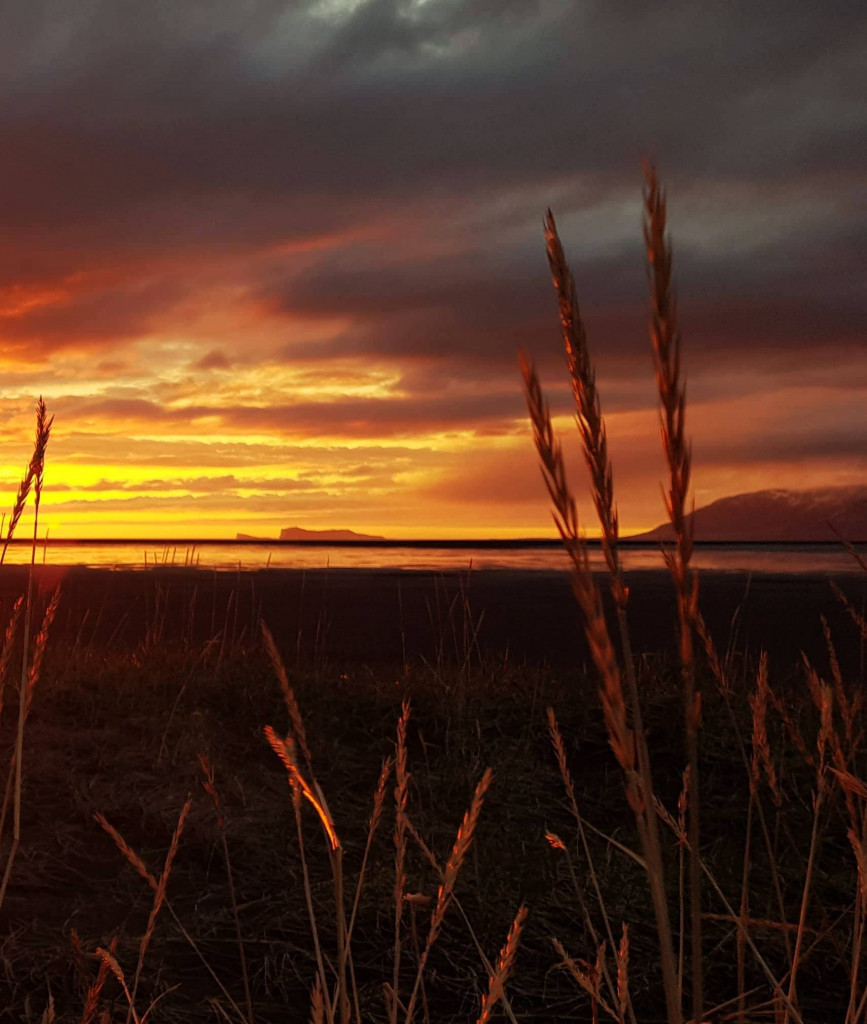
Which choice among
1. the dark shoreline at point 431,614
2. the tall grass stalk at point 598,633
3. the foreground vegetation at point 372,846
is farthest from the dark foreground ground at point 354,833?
the tall grass stalk at point 598,633

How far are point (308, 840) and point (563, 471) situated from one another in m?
3.91

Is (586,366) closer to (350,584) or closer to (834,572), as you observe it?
(350,584)

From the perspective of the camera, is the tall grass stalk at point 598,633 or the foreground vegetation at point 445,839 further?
the foreground vegetation at point 445,839

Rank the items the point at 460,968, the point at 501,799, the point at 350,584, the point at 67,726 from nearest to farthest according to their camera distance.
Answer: the point at 460,968 → the point at 501,799 → the point at 67,726 → the point at 350,584

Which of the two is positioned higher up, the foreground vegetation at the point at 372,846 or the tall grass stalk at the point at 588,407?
the tall grass stalk at the point at 588,407

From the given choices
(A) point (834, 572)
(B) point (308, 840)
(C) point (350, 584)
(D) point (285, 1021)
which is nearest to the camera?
(D) point (285, 1021)

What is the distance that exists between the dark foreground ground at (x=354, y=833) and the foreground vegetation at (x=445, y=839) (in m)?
0.02

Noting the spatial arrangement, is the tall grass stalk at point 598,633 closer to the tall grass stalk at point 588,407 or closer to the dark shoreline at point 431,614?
the tall grass stalk at point 588,407

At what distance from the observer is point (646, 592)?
25.2m

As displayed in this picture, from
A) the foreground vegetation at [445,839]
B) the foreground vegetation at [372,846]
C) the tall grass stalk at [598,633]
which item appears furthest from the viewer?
the foreground vegetation at [372,846]

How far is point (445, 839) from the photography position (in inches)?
170

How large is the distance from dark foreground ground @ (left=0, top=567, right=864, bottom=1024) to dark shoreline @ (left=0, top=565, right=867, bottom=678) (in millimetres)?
1358

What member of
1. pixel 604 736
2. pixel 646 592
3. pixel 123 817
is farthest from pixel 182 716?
pixel 646 592

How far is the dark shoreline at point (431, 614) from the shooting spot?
12547mm
